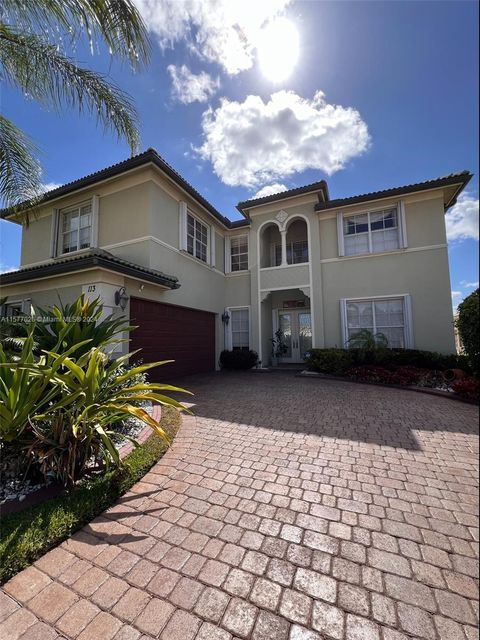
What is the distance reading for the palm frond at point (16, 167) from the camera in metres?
4.83

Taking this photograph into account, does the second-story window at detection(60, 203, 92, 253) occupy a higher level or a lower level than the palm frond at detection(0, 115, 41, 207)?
higher

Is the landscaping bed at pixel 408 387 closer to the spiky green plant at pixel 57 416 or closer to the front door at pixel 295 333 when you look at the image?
the front door at pixel 295 333

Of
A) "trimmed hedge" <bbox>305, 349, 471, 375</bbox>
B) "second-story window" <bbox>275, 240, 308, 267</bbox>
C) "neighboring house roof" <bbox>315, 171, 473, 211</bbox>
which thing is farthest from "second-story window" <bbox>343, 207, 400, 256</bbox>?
"trimmed hedge" <bbox>305, 349, 471, 375</bbox>

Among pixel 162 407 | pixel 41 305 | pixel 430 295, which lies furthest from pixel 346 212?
pixel 41 305

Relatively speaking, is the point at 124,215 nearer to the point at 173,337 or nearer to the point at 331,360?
the point at 173,337

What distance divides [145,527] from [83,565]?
1.61ft

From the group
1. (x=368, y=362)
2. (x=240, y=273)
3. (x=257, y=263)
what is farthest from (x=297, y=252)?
(x=368, y=362)

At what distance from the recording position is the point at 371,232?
1050cm

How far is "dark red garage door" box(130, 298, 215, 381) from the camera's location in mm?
7887

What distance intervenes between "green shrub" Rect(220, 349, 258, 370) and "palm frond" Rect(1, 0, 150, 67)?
9.45m

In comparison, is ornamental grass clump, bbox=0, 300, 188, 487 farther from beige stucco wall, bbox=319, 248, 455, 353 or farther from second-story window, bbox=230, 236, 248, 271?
second-story window, bbox=230, 236, 248, 271

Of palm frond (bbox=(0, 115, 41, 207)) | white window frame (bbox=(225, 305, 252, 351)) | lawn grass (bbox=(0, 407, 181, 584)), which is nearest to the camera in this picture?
lawn grass (bbox=(0, 407, 181, 584))

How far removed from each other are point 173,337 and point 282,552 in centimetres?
778

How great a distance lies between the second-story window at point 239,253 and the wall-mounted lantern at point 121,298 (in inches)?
264
